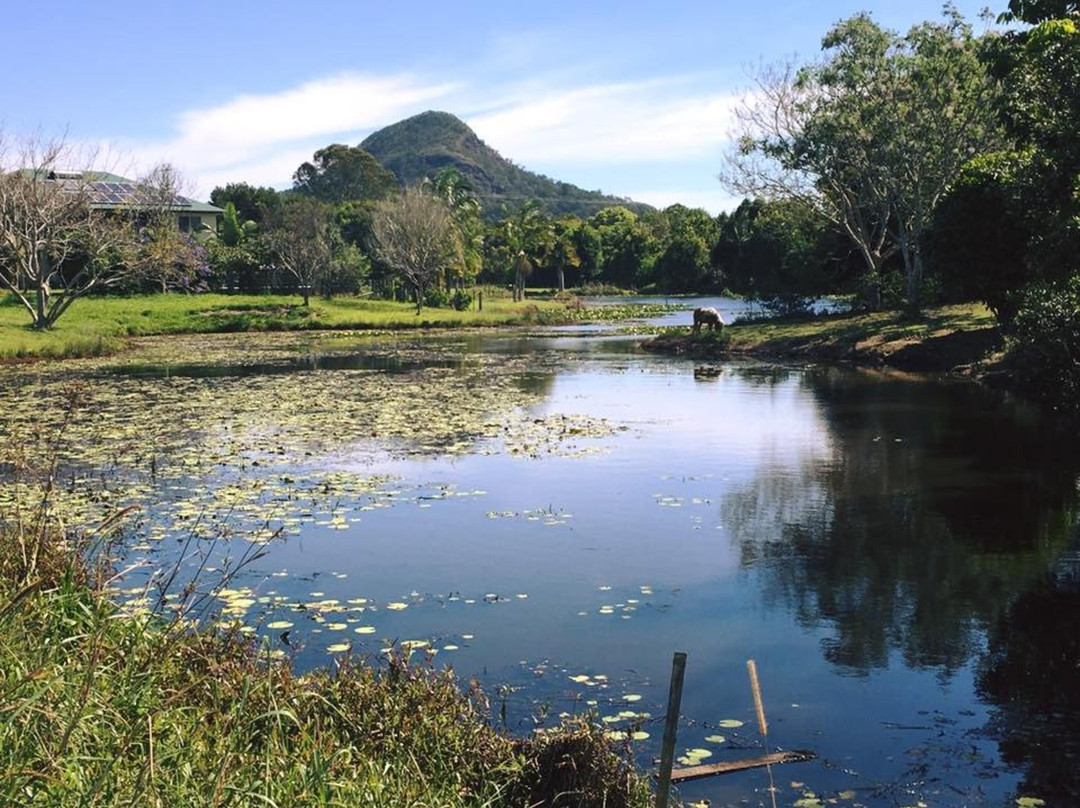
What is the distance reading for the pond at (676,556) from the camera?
8.12m

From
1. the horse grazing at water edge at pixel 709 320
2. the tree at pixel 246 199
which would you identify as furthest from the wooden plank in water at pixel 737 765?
the tree at pixel 246 199

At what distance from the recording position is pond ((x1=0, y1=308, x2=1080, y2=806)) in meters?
8.12

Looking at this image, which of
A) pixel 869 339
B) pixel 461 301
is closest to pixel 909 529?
pixel 869 339

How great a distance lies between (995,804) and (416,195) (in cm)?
7792

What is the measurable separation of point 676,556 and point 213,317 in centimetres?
5444

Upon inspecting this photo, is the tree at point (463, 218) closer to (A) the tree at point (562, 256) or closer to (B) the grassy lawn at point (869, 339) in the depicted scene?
(A) the tree at point (562, 256)

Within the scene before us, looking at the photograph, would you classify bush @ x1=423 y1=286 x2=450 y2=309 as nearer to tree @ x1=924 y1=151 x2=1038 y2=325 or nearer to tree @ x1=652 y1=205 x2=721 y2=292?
tree @ x1=652 y1=205 x2=721 y2=292

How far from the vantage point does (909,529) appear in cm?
1414

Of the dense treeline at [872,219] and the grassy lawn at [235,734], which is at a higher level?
the dense treeline at [872,219]

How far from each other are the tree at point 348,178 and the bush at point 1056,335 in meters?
152

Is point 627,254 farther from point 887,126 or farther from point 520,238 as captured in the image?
point 887,126

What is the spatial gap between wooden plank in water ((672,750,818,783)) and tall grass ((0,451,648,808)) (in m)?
0.90

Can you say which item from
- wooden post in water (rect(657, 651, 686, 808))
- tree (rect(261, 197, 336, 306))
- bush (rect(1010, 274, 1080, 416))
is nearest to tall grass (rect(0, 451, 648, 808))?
wooden post in water (rect(657, 651, 686, 808))

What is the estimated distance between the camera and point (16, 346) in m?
40.9
